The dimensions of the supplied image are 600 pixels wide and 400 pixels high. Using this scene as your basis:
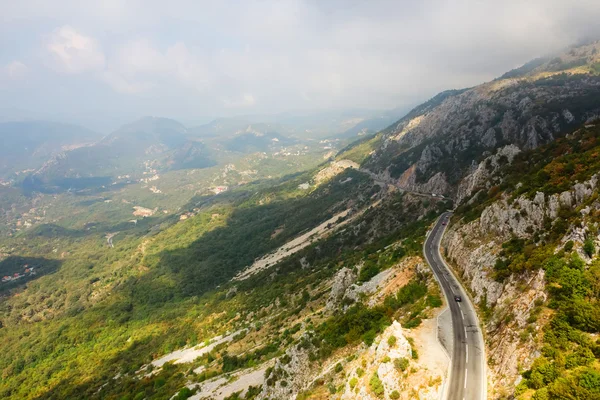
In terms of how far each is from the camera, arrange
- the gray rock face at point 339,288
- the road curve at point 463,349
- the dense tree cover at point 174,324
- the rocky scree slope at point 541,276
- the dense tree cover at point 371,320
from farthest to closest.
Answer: the dense tree cover at point 174,324
the gray rock face at point 339,288
the dense tree cover at point 371,320
the road curve at point 463,349
the rocky scree slope at point 541,276

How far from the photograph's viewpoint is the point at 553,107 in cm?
16862

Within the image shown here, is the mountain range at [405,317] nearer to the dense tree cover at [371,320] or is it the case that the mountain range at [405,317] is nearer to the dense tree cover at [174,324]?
the dense tree cover at [371,320]

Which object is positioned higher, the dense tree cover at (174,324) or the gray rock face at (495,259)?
the gray rock face at (495,259)

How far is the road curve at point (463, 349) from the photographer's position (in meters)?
33.1

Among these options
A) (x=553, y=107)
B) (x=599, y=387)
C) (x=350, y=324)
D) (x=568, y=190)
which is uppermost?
(x=553, y=107)

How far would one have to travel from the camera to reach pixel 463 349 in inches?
1549

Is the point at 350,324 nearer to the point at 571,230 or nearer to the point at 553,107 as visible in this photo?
the point at 571,230

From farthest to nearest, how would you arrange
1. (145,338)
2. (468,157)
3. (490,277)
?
(468,157)
(145,338)
(490,277)

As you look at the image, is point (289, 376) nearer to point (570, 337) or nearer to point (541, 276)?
point (570, 337)

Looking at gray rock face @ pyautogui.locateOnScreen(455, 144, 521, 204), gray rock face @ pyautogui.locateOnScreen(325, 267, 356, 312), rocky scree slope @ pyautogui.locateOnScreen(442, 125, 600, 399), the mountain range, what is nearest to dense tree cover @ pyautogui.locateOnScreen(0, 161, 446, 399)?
the mountain range

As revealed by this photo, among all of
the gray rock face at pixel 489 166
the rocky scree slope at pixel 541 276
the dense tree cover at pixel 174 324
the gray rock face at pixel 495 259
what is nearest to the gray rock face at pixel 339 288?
the dense tree cover at pixel 174 324

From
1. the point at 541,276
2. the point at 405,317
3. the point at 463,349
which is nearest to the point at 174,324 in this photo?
the point at 405,317

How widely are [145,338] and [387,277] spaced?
11242cm

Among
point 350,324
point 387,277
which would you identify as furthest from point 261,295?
point 350,324
